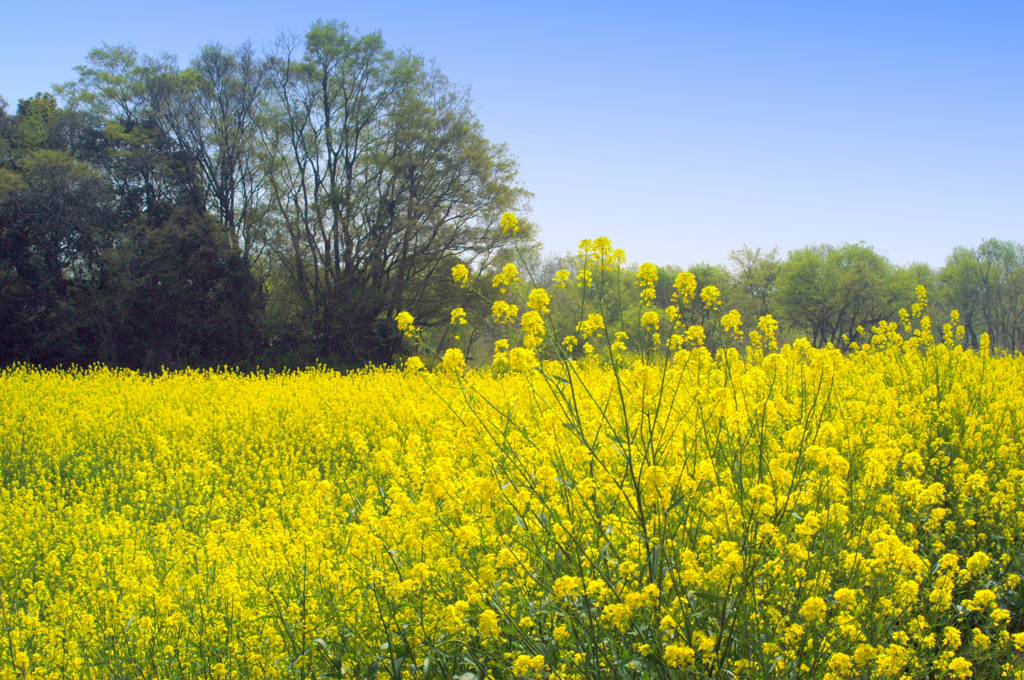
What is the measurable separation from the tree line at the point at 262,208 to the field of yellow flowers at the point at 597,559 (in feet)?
60.6

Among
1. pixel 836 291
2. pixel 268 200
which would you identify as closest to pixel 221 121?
pixel 268 200

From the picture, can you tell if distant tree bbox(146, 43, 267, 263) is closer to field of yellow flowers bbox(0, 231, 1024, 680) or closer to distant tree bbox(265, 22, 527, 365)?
distant tree bbox(265, 22, 527, 365)

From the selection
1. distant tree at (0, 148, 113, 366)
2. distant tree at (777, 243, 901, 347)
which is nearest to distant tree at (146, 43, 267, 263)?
distant tree at (0, 148, 113, 366)

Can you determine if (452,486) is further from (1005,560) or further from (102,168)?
(102,168)

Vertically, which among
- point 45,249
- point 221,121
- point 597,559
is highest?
point 221,121

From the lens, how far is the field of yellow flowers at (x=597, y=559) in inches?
83.0

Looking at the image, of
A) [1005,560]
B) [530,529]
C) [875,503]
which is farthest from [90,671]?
[1005,560]

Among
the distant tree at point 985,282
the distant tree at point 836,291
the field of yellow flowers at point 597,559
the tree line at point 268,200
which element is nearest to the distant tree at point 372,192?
the tree line at point 268,200

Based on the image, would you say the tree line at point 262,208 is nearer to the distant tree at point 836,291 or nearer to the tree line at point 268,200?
the tree line at point 268,200

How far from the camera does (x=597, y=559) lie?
A: 239cm

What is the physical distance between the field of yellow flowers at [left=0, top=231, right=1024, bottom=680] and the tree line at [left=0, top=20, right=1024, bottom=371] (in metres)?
18.5

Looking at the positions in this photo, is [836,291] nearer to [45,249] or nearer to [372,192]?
[372,192]

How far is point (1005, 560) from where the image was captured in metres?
3.17

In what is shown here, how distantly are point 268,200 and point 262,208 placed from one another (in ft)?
2.13
